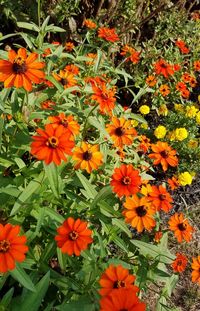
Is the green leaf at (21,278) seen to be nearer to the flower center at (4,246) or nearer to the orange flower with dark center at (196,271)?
the flower center at (4,246)

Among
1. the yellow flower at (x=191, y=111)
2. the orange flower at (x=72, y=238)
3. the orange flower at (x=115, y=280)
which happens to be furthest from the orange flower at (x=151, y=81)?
the orange flower at (x=115, y=280)

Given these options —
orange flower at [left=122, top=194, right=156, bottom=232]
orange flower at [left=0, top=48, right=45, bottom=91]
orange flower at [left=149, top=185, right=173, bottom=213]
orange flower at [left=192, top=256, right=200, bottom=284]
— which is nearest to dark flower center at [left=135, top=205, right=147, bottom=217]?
orange flower at [left=122, top=194, right=156, bottom=232]

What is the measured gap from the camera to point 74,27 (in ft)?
11.2

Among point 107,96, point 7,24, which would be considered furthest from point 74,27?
point 107,96

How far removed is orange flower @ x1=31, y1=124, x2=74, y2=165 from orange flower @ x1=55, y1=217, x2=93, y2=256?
0.22 meters

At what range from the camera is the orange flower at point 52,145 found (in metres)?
1.27

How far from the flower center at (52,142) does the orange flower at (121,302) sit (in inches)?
18.9

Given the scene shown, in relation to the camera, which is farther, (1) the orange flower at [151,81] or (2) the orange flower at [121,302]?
(1) the orange flower at [151,81]

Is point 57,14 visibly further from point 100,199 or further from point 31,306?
point 31,306

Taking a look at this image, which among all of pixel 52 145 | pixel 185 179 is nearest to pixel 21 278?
pixel 52 145

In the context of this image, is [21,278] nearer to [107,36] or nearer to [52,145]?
[52,145]

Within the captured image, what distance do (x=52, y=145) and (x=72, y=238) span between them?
0.31 meters

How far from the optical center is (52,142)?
129 centimetres

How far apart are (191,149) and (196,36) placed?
1.57m
